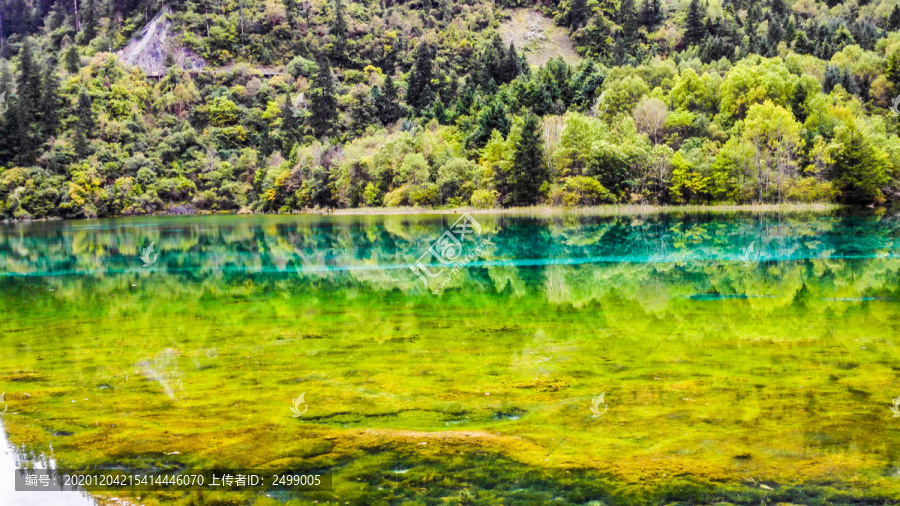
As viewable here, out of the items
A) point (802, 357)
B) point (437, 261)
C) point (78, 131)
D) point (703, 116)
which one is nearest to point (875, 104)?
point (703, 116)

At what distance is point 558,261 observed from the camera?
1051 inches

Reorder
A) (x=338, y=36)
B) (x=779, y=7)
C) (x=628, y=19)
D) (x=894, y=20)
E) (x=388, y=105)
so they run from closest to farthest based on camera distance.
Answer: (x=388, y=105) < (x=894, y=20) < (x=338, y=36) < (x=779, y=7) < (x=628, y=19)

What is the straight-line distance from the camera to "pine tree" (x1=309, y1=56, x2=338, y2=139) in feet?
358

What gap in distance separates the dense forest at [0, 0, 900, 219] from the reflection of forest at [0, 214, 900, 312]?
81.9 ft

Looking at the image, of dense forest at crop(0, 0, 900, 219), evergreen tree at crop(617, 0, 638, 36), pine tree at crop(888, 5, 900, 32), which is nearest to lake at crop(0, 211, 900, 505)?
dense forest at crop(0, 0, 900, 219)

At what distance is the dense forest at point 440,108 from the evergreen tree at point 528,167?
20 cm

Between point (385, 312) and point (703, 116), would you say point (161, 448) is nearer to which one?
point (385, 312)

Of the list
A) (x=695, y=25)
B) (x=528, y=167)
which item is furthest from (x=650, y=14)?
(x=528, y=167)

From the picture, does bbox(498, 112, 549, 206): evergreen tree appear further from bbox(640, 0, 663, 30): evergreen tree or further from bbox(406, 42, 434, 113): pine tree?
bbox(640, 0, 663, 30): evergreen tree

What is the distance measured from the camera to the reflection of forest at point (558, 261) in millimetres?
19953

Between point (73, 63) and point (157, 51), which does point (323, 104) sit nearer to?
point (157, 51)

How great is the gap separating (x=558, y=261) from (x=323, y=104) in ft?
297

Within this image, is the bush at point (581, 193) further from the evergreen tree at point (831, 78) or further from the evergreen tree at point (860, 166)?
the evergreen tree at point (831, 78)

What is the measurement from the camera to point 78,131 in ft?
325
